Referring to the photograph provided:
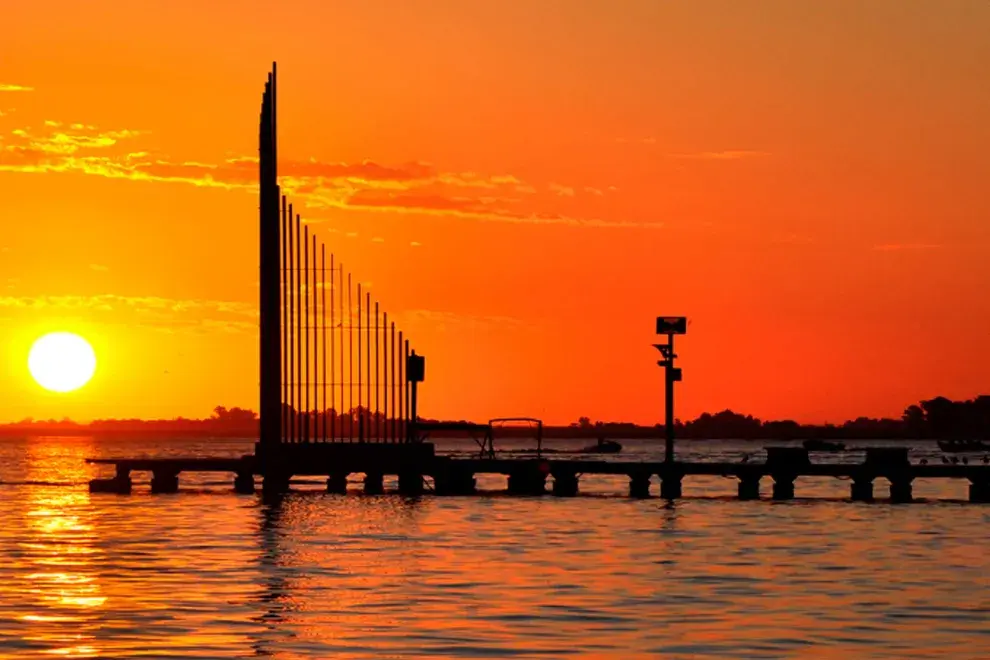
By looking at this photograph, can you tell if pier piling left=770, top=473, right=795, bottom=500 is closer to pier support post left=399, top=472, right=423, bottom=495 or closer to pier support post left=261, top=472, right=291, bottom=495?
pier support post left=399, top=472, right=423, bottom=495

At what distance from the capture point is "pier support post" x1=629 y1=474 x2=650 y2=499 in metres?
87.6

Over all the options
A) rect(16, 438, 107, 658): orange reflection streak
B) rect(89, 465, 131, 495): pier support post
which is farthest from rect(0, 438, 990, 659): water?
rect(89, 465, 131, 495): pier support post

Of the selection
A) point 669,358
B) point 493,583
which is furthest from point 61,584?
point 669,358

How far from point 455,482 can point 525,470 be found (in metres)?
4.01

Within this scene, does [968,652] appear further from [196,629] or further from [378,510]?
[378,510]

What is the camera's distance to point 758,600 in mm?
38500

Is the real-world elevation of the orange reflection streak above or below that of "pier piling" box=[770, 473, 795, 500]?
below

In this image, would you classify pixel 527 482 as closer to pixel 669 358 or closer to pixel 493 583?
pixel 669 358

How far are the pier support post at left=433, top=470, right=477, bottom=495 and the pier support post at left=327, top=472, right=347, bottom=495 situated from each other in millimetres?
5237

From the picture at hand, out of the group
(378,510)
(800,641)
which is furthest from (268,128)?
(800,641)

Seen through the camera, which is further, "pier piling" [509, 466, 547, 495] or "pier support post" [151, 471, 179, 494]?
"pier support post" [151, 471, 179, 494]

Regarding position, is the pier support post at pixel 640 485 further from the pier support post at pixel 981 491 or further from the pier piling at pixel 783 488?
the pier support post at pixel 981 491

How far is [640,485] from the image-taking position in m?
88.0

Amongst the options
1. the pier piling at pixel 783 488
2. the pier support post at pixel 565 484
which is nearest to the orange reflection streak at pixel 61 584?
the pier support post at pixel 565 484
